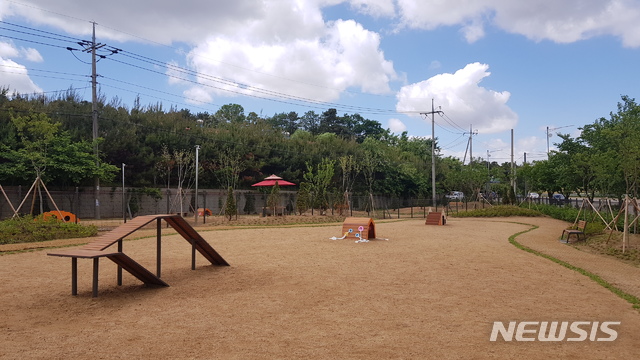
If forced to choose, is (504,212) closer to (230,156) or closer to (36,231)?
(230,156)

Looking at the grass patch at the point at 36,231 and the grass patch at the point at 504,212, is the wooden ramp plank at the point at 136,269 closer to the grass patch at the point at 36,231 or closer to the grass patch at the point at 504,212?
the grass patch at the point at 36,231

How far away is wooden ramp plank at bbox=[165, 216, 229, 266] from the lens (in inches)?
347

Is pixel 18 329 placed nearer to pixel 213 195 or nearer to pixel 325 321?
pixel 325 321

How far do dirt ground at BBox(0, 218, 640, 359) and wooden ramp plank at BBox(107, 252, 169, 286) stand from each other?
0.86 ft

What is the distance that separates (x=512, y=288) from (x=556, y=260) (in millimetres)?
4653

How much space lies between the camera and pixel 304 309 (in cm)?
650

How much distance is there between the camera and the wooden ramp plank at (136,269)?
294 inches

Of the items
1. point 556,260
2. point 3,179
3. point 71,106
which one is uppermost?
point 71,106

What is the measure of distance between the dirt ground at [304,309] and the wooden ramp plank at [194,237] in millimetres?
323

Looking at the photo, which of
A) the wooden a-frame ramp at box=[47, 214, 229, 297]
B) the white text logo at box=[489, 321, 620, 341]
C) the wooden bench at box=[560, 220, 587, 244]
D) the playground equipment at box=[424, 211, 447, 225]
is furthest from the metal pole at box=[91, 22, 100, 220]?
the white text logo at box=[489, 321, 620, 341]

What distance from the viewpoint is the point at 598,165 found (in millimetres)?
19625

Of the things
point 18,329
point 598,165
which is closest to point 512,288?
point 18,329

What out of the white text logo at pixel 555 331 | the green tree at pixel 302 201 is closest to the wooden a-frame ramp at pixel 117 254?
the white text logo at pixel 555 331

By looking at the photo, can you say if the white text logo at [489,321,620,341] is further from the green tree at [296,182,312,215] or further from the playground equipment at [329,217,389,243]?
the green tree at [296,182,312,215]
